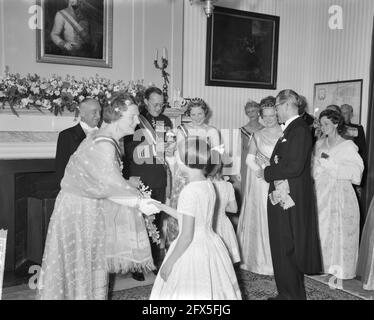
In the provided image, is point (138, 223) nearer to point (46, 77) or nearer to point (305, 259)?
point (305, 259)

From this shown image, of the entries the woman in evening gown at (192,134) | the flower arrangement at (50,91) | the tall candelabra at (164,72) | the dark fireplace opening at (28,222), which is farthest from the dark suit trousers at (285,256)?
the tall candelabra at (164,72)

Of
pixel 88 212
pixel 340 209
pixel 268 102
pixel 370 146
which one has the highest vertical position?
pixel 268 102

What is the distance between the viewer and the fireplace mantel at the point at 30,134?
443 centimetres

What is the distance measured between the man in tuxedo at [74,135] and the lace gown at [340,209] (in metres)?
2.36

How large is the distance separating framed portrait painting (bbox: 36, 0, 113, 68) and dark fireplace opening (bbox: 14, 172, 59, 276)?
1.44 metres

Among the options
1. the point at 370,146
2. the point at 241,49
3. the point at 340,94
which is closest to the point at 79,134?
the point at 241,49

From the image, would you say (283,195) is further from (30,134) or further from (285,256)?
(30,134)

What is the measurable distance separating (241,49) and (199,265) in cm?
475

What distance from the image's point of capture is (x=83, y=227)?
9.57 feet

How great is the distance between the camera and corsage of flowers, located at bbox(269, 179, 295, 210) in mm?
→ 3309

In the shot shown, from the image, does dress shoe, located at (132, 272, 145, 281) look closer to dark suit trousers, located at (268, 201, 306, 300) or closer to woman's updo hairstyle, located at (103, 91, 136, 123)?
dark suit trousers, located at (268, 201, 306, 300)

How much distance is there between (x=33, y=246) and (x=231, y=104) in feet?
11.5

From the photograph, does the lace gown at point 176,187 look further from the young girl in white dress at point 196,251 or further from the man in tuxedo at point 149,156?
the young girl in white dress at point 196,251

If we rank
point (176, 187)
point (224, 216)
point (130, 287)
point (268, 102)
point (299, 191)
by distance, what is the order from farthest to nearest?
point (176, 187), point (268, 102), point (130, 287), point (224, 216), point (299, 191)
